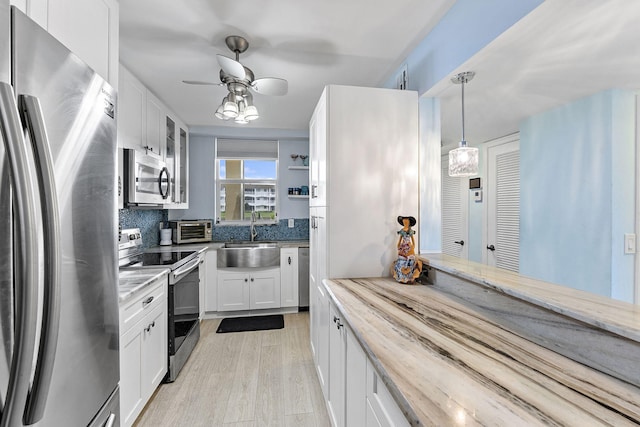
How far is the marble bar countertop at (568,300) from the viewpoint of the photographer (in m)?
0.78

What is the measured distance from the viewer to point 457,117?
7.86ft

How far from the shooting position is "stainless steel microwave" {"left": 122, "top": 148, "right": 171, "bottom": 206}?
7.13 ft

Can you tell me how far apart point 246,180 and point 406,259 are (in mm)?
2961

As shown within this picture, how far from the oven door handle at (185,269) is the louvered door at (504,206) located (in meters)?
3.14

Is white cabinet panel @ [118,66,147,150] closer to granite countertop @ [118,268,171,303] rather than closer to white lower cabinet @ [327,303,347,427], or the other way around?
granite countertop @ [118,268,171,303]

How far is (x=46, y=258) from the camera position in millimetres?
660

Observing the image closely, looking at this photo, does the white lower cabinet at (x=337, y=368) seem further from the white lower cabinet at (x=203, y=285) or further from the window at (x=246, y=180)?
the window at (x=246, y=180)

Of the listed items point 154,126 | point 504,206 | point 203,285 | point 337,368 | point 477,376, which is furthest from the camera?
point 203,285

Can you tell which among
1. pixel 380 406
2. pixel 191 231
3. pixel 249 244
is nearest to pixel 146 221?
pixel 191 231

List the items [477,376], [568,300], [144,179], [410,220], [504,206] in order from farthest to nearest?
[504,206]
[144,179]
[410,220]
[568,300]
[477,376]

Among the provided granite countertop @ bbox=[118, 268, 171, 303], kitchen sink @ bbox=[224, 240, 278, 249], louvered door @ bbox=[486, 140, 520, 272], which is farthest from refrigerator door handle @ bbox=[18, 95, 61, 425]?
louvered door @ bbox=[486, 140, 520, 272]

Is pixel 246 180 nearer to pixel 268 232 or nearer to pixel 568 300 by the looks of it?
pixel 268 232

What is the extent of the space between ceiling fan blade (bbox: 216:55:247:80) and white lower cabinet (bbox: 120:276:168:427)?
57.9 inches

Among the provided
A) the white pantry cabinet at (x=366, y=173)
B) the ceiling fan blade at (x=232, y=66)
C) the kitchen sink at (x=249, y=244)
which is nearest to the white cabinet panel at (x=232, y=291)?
the kitchen sink at (x=249, y=244)
